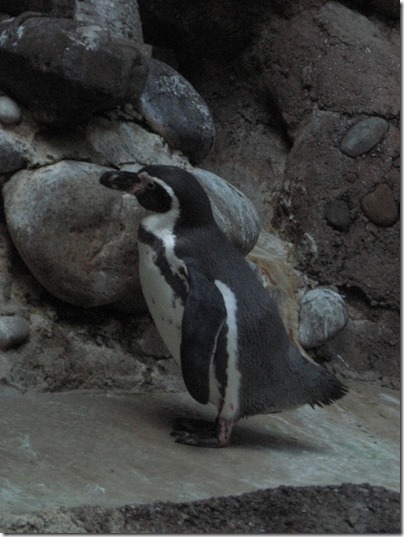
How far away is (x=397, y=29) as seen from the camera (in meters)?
4.19

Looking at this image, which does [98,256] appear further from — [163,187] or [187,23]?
[187,23]

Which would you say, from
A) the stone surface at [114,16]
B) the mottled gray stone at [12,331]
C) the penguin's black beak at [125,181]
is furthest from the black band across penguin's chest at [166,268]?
the stone surface at [114,16]

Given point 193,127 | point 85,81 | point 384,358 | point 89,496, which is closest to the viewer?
point 89,496

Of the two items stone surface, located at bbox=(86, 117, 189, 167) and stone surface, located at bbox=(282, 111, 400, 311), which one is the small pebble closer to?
stone surface, located at bbox=(282, 111, 400, 311)

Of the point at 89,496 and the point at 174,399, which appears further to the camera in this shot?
the point at 174,399

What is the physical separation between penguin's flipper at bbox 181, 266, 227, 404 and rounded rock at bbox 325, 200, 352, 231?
133cm

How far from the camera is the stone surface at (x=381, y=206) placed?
378 centimetres

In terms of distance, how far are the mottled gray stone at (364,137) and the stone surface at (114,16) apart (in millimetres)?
916

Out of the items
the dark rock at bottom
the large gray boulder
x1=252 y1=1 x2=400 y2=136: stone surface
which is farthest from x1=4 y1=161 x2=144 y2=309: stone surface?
x1=252 y1=1 x2=400 y2=136: stone surface

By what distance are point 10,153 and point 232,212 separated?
0.70m

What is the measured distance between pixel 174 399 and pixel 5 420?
0.61 meters

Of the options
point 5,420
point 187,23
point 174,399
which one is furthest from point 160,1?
point 5,420

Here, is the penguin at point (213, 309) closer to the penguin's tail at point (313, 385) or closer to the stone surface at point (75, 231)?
the penguin's tail at point (313, 385)

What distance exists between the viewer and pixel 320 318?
3594 mm
